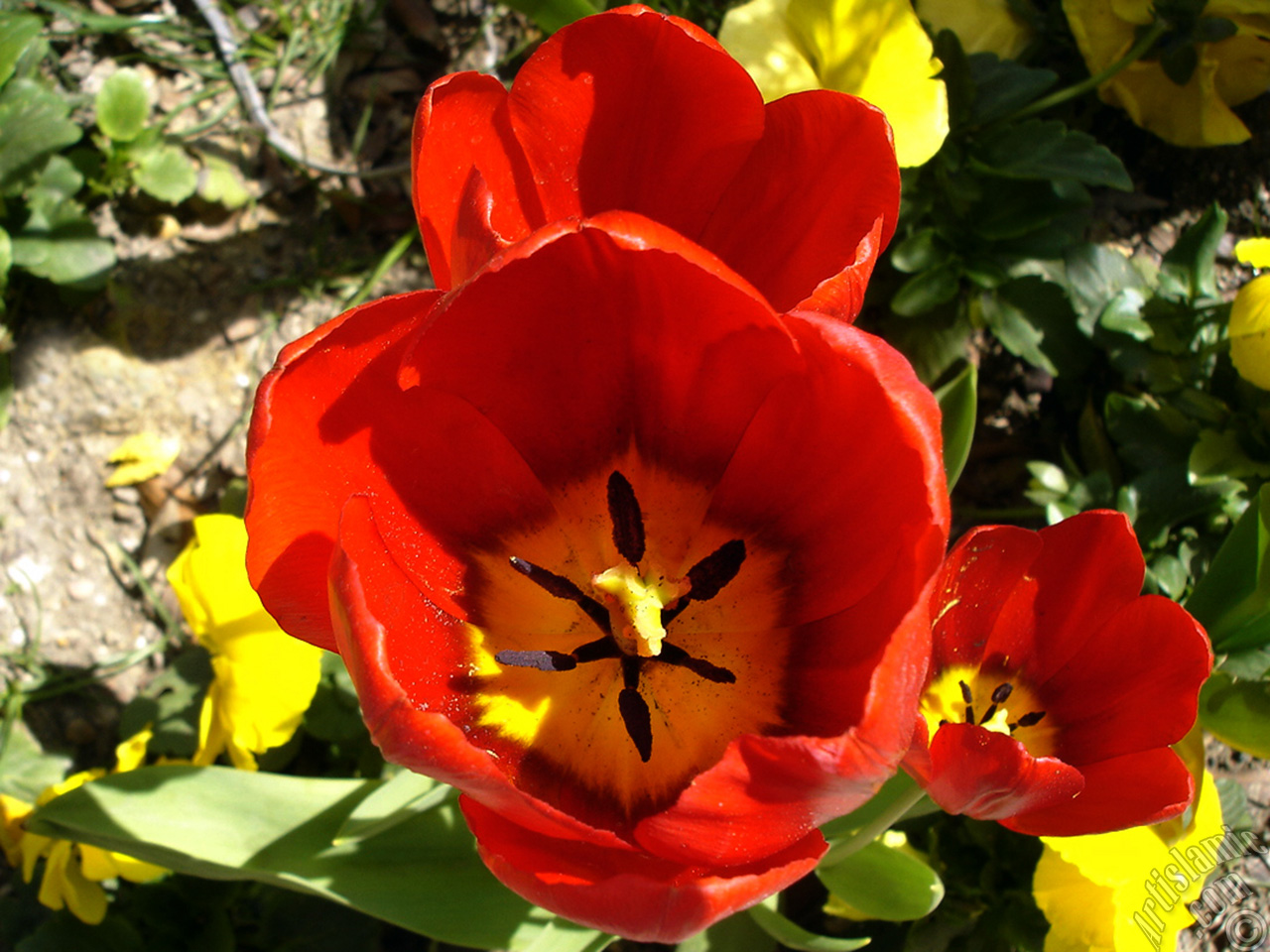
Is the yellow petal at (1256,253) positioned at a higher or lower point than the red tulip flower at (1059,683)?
higher

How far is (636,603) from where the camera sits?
109cm

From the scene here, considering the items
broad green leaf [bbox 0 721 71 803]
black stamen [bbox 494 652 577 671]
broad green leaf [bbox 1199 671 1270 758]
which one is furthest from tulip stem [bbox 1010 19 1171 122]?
broad green leaf [bbox 0 721 71 803]

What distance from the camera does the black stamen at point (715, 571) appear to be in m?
1.22

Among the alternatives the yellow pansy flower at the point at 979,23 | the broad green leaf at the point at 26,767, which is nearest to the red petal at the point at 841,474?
the yellow pansy flower at the point at 979,23

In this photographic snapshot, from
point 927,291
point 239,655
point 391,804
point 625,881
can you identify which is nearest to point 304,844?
point 391,804

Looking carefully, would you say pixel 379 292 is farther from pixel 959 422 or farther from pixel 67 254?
pixel 959 422

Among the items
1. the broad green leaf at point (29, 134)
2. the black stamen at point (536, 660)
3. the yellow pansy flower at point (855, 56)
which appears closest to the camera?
the black stamen at point (536, 660)

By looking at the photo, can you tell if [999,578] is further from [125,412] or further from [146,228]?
[146,228]

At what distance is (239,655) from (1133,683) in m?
1.29

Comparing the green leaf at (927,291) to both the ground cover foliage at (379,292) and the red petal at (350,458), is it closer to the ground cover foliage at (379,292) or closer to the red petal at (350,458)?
the ground cover foliage at (379,292)

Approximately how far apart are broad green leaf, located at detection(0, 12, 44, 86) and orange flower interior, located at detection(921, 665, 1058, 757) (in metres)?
2.16

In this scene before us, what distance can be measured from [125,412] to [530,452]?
61.4 inches

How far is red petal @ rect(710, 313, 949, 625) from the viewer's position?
2.80 feet

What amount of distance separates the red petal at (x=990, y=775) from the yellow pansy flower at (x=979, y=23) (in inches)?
65.0
